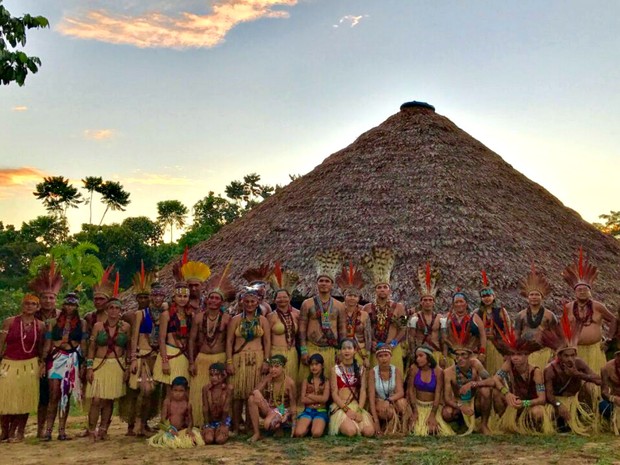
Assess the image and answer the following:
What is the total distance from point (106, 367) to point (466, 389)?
329 centimetres

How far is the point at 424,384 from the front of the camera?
5992mm

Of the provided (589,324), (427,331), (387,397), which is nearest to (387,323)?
(427,331)

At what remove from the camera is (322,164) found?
13.6 m

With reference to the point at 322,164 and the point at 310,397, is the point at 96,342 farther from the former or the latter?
the point at 322,164

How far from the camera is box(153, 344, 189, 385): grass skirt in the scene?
234 inches

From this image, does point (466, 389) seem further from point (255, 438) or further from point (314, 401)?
point (255, 438)

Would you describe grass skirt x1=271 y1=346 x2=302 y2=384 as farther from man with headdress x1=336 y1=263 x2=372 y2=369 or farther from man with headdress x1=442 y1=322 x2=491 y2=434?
man with headdress x1=442 y1=322 x2=491 y2=434

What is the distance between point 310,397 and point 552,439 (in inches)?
82.7

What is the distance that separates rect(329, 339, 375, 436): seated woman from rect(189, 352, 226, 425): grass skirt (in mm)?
1080

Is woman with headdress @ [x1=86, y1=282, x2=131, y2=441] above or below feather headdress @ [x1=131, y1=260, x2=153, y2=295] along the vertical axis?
below

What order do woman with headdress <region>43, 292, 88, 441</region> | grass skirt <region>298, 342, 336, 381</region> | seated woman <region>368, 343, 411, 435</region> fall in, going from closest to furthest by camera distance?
seated woman <region>368, 343, 411, 435</region> → woman with headdress <region>43, 292, 88, 441</region> → grass skirt <region>298, 342, 336, 381</region>

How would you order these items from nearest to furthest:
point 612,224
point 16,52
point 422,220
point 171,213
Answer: point 16,52
point 422,220
point 612,224
point 171,213

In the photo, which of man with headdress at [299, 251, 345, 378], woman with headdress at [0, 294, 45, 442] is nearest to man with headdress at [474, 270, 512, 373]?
man with headdress at [299, 251, 345, 378]

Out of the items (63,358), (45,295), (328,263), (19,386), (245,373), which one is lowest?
(19,386)
